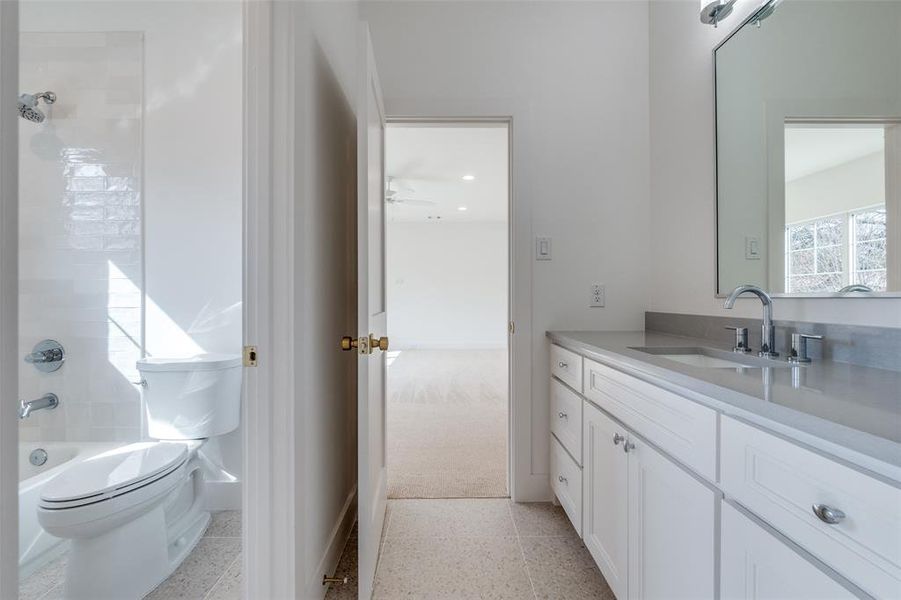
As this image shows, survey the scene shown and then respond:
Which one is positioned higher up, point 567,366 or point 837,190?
point 837,190

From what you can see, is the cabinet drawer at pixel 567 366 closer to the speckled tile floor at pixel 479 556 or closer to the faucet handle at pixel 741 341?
the faucet handle at pixel 741 341

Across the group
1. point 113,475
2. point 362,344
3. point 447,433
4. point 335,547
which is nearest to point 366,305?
point 362,344

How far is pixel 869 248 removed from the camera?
38.8 inches

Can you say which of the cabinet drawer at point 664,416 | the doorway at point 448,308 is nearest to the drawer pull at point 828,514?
the cabinet drawer at point 664,416

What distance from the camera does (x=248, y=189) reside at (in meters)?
1.00

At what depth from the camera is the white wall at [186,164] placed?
182cm

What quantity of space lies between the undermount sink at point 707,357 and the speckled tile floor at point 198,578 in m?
1.83

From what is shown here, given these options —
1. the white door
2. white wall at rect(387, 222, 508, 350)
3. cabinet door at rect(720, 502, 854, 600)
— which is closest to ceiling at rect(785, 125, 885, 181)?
cabinet door at rect(720, 502, 854, 600)

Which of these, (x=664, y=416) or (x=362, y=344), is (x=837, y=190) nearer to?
(x=664, y=416)

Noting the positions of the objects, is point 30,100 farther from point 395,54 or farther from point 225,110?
point 395,54

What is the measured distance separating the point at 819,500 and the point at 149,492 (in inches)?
74.0

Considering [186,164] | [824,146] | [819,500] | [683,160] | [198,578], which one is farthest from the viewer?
[186,164]

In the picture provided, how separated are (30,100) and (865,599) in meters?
3.20
